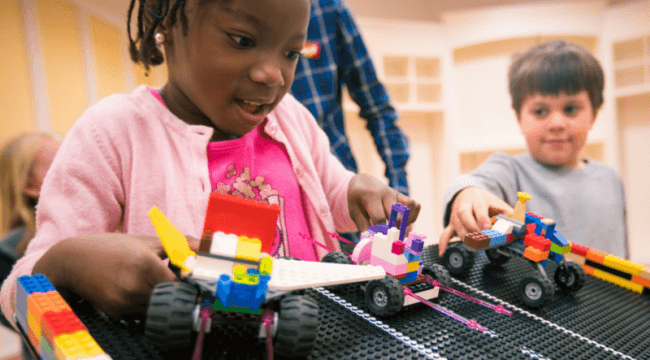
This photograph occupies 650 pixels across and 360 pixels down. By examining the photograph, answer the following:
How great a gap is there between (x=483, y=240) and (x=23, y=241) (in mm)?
1396

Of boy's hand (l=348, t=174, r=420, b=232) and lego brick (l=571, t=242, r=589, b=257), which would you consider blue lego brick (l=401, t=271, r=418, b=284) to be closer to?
boy's hand (l=348, t=174, r=420, b=232)

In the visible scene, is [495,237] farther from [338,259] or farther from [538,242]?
[338,259]

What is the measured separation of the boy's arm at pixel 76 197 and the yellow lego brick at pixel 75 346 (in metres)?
0.19

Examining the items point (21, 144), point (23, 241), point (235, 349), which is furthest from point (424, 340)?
point (21, 144)

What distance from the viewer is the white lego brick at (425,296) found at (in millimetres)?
455

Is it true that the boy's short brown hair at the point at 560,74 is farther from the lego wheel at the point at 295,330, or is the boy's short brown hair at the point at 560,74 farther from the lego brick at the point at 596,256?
the lego wheel at the point at 295,330

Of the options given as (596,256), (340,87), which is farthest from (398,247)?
(340,87)

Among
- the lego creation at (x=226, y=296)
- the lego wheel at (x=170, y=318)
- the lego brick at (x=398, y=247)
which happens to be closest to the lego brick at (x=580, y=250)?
the lego brick at (x=398, y=247)

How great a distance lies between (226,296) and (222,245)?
4 centimetres

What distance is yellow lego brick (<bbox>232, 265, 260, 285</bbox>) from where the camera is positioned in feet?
1.03

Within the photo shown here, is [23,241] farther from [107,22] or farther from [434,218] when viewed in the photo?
[434,218]

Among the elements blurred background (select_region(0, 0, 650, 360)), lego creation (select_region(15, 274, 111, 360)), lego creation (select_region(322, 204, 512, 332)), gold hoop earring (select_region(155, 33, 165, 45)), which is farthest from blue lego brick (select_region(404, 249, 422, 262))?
blurred background (select_region(0, 0, 650, 360))

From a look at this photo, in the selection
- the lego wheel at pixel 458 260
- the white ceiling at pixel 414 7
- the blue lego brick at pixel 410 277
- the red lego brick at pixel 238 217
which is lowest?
the lego wheel at pixel 458 260

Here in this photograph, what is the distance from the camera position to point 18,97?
154 centimetres
